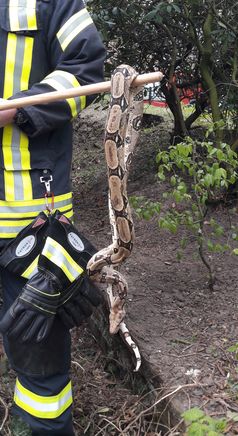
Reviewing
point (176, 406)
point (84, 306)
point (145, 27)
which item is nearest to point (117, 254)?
point (84, 306)

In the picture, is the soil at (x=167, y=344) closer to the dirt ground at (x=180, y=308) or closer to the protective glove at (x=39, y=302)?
the dirt ground at (x=180, y=308)

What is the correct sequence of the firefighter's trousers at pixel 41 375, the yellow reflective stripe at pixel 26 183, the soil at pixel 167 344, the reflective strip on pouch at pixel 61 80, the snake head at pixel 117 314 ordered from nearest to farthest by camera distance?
the reflective strip on pouch at pixel 61 80
the yellow reflective stripe at pixel 26 183
the firefighter's trousers at pixel 41 375
the soil at pixel 167 344
the snake head at pixel 117 314

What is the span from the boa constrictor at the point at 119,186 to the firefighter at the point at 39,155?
185mm

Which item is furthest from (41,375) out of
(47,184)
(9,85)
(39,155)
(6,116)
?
(9,85)

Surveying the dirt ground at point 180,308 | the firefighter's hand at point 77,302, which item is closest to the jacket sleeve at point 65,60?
the firefighter's hand at point 77,302

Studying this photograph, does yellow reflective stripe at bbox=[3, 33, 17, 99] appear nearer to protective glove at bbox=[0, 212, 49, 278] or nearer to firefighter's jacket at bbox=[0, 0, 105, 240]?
firefighter's jacket at bbox=[0, 0, 105, 240]

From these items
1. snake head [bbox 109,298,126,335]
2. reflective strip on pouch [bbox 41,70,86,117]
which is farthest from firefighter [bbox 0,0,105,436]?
snake head [bbox 109,298,126,335]

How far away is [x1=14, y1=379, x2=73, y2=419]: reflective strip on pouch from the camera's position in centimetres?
256

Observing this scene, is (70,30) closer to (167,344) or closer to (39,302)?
(39,302)

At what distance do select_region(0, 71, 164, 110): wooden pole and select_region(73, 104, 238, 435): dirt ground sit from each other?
1.28 m

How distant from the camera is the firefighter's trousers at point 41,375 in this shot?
2.53 metres

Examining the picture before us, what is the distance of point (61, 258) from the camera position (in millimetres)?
2414

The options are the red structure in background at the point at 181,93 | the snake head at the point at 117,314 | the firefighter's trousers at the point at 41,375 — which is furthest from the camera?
the red structure in background at the point at 181,93

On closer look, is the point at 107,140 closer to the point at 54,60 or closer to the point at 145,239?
the point at 54,60
